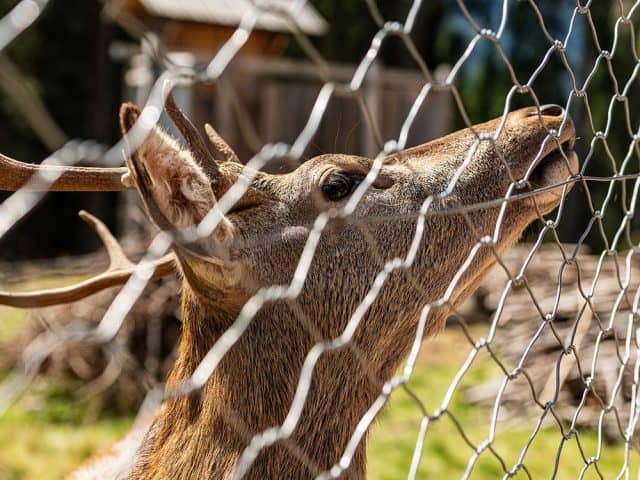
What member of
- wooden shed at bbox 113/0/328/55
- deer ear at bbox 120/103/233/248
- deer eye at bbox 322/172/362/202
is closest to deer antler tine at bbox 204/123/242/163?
deer eye at bbox 322/172/362/202

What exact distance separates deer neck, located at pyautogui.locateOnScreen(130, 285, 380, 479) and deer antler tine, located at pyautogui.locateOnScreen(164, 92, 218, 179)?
1.32 feet

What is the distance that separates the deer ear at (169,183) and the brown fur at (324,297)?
0.37 metres

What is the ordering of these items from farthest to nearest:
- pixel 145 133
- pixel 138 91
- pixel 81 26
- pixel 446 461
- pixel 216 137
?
pixel 81 26 → pixel 138 91 → pixel 446 461 → pixel 216 137 → pixel 145 133

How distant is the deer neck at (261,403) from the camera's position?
2195mm

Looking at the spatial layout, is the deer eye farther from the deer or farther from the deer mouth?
the deer mouth

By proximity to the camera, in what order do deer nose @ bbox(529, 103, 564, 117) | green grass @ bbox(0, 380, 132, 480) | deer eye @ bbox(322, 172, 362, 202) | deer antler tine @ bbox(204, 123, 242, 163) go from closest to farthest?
1. deer eye @ bbox(322, 172, 362, 202)
2. deer nose @ bbox(529, 103, 564, 117)
3. deer antler tine @ bbox(204, 123, 242, 163)
4. green grass @ bbox(0, 380, 132, 480)

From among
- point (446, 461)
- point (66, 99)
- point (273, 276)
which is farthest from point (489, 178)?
point (66, 99)

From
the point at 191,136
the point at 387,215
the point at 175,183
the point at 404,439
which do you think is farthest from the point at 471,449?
the point at 175,183

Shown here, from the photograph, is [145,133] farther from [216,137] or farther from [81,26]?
[81,26]

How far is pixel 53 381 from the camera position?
6.10 metres

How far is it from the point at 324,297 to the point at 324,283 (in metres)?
0.04

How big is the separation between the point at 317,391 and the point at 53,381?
4354 millimetres

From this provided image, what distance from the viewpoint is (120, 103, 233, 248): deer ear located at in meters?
1.49

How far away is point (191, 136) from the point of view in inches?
74.1
